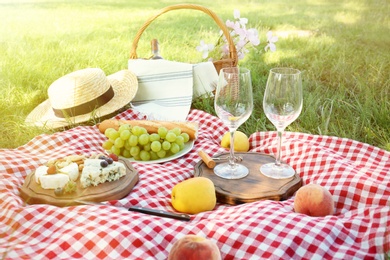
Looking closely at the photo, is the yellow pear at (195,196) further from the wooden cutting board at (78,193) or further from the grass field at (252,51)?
the grass field at (252,51)

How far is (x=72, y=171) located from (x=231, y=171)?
28.8 inches

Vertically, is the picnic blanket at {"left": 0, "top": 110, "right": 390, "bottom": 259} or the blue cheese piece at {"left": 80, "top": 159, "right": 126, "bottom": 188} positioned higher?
the blue cheese piece at {"left": 80, "top": 159, "right": 126, "bottom": 188}

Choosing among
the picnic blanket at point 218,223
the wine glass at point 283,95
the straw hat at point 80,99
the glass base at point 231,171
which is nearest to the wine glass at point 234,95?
the wine glass at point 283,95

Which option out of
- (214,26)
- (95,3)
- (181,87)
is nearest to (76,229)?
(181,87)

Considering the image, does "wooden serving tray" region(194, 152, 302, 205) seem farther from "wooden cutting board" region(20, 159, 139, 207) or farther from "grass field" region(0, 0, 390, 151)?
"grass field" region(0, 0, 390, 151)

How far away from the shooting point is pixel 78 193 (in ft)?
6.88

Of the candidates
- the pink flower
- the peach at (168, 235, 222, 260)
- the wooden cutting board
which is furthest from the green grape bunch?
the pink flower

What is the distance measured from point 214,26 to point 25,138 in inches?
144

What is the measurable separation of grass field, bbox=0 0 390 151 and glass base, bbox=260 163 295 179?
715 millimetres

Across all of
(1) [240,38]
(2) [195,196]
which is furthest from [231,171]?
(1) [240,38]

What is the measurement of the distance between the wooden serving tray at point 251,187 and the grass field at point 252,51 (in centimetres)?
82

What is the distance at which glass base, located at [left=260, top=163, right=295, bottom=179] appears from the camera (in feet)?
7.64

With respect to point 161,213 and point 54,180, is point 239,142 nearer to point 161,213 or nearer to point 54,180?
point 161,213

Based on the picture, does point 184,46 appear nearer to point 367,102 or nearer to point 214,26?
point 214,26
